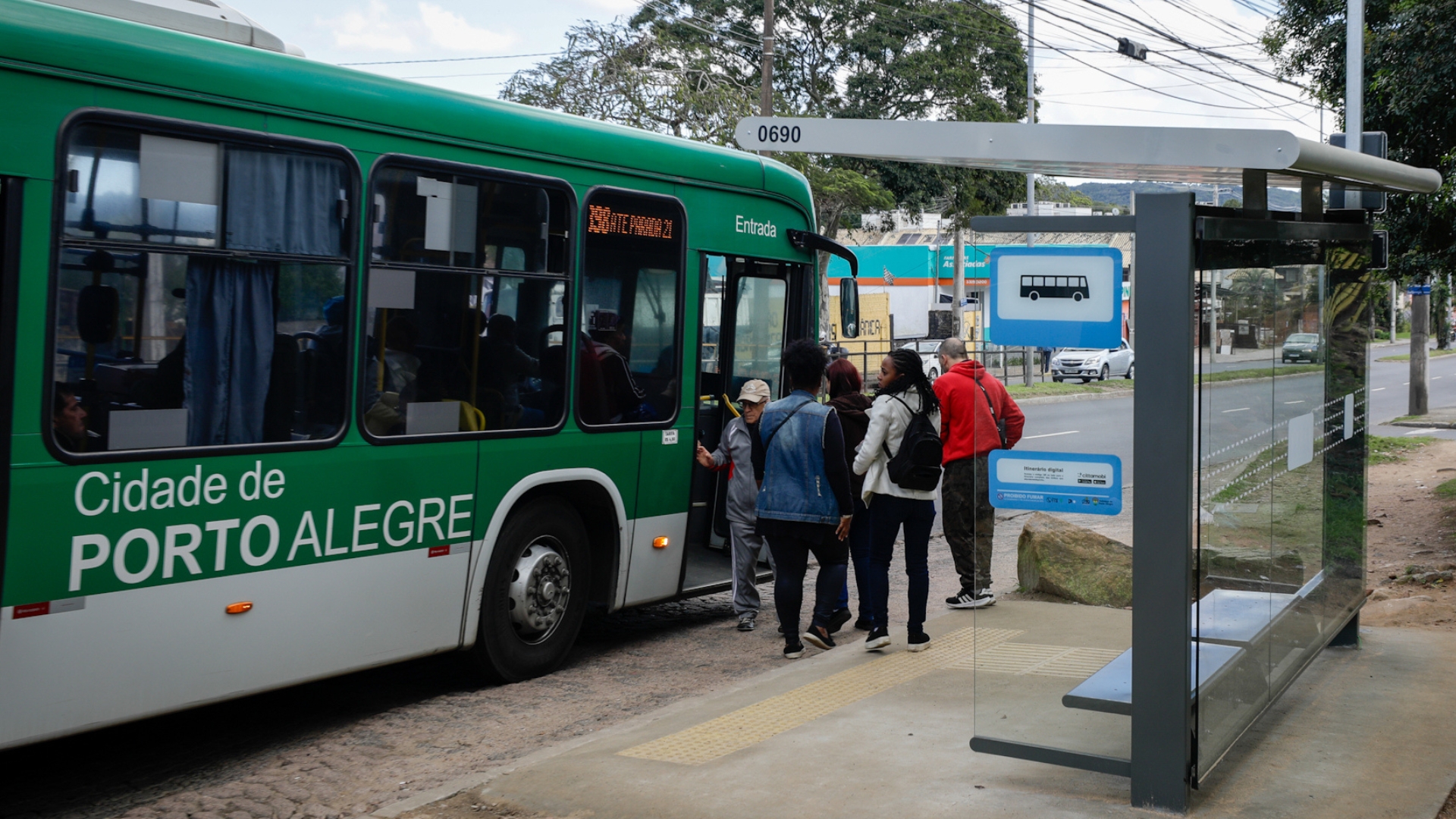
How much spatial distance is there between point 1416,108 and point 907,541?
8.27m

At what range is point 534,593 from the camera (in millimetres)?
7062

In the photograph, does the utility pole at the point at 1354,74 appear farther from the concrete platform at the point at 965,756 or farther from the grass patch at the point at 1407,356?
the grass patch at the point at 1407,356

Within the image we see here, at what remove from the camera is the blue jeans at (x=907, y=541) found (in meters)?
7.41

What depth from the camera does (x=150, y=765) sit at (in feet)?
18.8

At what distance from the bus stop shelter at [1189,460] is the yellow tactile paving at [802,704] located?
466 millimetres

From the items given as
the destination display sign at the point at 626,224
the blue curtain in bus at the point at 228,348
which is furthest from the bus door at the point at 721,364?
the blue curtain in bus at the point at 228,348

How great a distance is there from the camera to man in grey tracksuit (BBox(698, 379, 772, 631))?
798 cm

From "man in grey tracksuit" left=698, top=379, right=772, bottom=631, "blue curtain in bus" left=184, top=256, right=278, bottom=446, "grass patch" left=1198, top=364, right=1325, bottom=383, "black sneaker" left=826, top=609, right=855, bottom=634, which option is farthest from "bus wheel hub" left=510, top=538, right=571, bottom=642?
"grass patch" left=1198, top=364, right=1325, bottom=383

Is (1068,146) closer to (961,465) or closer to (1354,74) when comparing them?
(961,465)

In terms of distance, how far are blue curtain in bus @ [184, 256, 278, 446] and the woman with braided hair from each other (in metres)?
3.34

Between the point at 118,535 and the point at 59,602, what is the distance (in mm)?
323

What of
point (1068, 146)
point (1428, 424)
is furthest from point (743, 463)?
point (1428, 424)

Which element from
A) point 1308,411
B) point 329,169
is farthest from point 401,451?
point 1308,411

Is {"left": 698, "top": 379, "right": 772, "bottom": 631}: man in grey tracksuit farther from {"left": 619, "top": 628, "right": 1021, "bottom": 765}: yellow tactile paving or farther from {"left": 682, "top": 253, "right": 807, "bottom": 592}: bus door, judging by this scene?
{"left": 619, "top": 628, "right": 1021, "bottom": 765}: yellow tactile paving
